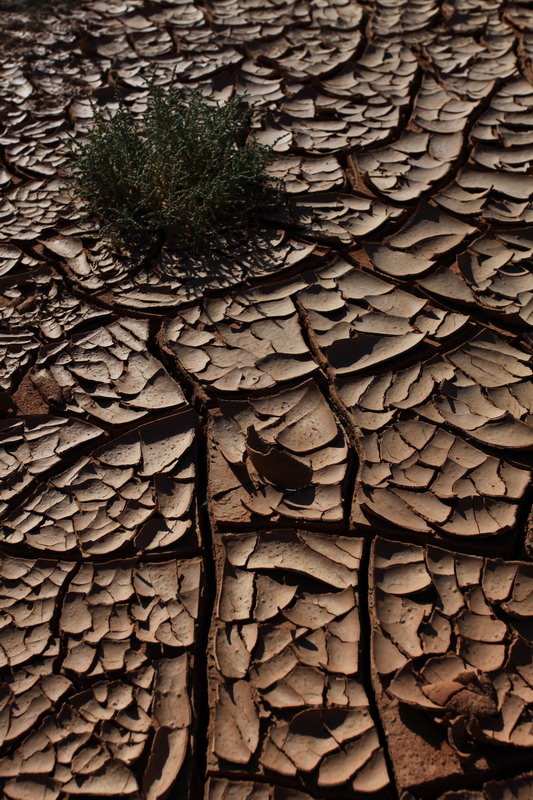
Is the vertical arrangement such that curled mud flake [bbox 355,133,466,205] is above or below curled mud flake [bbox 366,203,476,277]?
above

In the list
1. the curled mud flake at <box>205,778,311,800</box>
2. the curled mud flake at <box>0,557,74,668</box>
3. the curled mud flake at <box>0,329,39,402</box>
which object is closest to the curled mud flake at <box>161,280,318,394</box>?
the curled mud flake at <box>0,329,39,402</box>

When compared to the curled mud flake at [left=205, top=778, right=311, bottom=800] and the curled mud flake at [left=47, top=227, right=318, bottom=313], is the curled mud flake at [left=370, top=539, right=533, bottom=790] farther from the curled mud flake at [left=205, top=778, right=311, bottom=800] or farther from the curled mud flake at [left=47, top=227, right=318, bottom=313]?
the curled mud flake at [left=47, top=227, right=318, bottom=313]

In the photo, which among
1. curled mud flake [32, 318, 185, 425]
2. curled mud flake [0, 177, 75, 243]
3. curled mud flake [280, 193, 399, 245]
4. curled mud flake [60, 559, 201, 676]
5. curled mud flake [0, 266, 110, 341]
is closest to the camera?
curled mud flake [60, 559, 201, 676]

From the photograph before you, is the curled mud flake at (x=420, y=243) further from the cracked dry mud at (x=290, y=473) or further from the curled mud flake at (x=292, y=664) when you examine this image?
the curled mud flake at (x=292, y=664)

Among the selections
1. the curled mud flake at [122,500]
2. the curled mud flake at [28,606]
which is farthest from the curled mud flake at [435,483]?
the curled mud flake at [28,606]

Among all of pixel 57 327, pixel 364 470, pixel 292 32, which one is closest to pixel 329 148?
pixel 292 32

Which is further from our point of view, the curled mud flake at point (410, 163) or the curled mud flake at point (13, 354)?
the curled mud flake at point (410, 163)

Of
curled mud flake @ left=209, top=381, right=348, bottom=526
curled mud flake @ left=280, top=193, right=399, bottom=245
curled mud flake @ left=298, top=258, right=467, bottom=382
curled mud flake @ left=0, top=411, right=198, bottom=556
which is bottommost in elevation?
curled mud flake @ left=0, top=411, right=198, bottom=556
